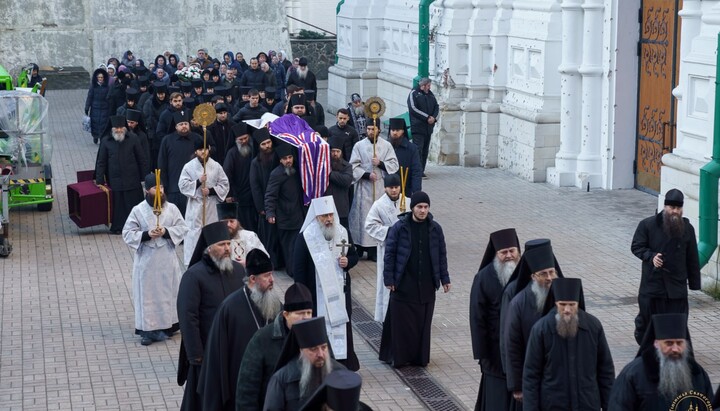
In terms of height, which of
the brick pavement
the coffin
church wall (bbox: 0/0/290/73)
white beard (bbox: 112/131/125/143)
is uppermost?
church wall (bbox: 0/0/290/73)

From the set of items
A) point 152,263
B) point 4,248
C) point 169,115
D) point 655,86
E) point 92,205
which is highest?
point 655,86

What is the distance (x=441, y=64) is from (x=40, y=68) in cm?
1857

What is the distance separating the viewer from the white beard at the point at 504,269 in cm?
936

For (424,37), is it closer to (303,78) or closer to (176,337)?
(303,78)

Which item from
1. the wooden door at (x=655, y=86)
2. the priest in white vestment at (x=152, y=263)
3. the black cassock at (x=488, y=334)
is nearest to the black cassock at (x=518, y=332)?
the black cassock at (x=488, y=334)

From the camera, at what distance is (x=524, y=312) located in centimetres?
842

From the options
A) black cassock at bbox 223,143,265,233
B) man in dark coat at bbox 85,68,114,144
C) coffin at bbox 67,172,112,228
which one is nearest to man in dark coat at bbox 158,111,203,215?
black cassock at bbox 223,143,265,233

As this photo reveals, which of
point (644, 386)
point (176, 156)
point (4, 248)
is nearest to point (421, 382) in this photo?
point (644, 386)

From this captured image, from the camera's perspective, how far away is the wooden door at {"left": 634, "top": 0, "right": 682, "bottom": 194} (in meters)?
18.2

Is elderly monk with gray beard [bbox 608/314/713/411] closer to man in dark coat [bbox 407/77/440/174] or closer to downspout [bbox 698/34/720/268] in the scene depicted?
downspout [bbox 698/34/720/268]

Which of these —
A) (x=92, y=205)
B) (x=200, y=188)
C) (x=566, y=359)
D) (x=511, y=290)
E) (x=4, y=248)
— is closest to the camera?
(x=566, y=359)

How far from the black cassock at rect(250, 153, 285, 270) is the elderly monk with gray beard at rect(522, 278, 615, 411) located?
6983 millimetres

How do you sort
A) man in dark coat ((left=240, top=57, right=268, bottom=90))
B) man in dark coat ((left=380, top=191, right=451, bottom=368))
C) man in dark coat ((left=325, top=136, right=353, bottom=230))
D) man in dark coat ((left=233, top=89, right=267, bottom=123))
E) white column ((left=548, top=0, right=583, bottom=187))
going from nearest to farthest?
man in dark coat ((left=380, top=191, right=451, bottom=368)), man in dark coat ((left=325, top=136, right=353, bottom=230)), man in dark coat ((left=233, top=89, right=267, bottom=123)), white column ((left=548, top=0, right=583, bottom=187)), man in dark coat ((left=240, top=57, right=268, bottom=90))

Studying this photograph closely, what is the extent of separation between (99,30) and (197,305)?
100.0ft
